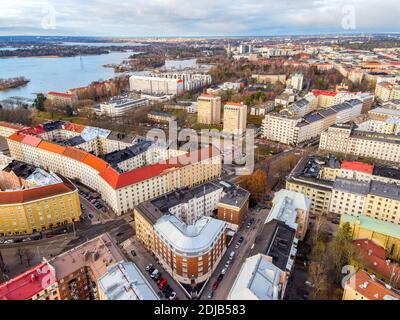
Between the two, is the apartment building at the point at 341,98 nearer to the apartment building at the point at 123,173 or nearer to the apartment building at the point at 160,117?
the apartment building at the point at 160,117

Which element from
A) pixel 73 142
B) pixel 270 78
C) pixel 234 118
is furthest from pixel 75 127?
pixel 270 78

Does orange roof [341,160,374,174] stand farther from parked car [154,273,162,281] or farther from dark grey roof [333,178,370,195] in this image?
parked car [154,273,162,281]

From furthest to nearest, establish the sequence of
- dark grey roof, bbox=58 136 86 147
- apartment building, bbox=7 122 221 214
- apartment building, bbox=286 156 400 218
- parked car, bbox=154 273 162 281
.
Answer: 1. dark grey roof, bbox=58 136 86 147
2. apartment building, bbox=7 122 221 214
3. apartment building, bbox=286 156 400 218
4. parked car, bbox=154 273 162 281

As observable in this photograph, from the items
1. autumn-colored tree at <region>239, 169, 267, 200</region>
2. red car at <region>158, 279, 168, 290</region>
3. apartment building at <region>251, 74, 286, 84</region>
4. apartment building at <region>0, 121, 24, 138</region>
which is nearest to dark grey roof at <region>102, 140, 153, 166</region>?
autumn-colored tree at <region>239, 169, 267, 200</region>

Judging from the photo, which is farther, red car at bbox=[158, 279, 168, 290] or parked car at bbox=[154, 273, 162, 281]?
parked car at bbox=[154, 273, 162, 281]

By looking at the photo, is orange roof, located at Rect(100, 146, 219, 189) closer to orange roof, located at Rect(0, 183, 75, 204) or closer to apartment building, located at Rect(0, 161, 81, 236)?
apartment building, located at Rect(0, 161, 81, 236)

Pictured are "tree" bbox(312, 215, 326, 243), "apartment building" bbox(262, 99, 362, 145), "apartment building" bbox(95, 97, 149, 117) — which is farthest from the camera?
"apartment building" bbox(95, 97, 149, 117)

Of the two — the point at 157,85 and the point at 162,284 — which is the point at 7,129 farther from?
the point at 162,284

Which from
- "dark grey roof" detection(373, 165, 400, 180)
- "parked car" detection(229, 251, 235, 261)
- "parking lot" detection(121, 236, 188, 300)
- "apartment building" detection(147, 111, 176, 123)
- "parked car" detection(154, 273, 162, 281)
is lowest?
"parking lot" detection(121, 236, 188, 300)

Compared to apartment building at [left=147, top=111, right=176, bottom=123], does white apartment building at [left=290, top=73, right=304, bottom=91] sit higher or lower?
higher

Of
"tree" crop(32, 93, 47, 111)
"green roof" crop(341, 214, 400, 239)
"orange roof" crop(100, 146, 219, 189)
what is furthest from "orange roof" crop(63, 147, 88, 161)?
"tree" crop(32, 93, 47, 111)
